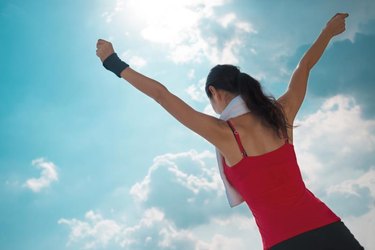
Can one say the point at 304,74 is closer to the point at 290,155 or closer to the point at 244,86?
the point at 244,86

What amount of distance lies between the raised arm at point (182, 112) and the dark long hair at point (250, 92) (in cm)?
56

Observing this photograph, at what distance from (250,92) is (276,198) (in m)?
1.22

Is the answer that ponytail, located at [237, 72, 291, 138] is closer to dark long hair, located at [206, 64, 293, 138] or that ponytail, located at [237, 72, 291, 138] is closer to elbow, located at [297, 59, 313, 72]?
dark long hair, located at [206, 64, 293, 138]

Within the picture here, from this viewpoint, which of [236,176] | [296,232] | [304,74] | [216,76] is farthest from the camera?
[304,74]

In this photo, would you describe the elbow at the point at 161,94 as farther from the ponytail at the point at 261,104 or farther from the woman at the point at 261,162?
the ponytail at the point at 261,104

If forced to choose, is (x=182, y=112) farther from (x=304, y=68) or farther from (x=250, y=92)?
(x=304, y=68)

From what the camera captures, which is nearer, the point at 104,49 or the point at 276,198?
the point at 276,198

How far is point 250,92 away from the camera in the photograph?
4.49 m

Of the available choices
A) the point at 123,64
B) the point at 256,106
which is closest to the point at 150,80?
the point at 123,64

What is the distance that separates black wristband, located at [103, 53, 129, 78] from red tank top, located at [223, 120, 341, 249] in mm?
1324

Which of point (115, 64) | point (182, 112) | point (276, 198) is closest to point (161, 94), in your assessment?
point (182, 112)

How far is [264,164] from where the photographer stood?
3951 mm

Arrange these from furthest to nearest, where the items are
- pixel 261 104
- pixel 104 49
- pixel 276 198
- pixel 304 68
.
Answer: pixel 304 68, pixel 104 49, pixel 261 104, pixel 276 198

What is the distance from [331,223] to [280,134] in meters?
0.99
